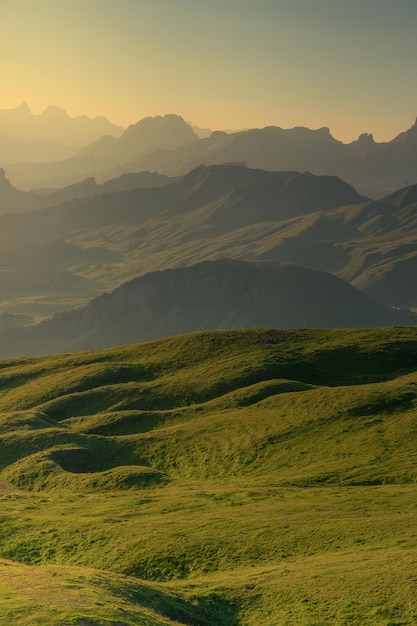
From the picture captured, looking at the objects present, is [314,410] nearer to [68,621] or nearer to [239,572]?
[239,572]

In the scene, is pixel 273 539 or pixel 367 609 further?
pixel 273 539

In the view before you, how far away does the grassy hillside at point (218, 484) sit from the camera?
43.9 meters

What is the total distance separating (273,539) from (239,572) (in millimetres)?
5239

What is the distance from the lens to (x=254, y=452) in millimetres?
83500

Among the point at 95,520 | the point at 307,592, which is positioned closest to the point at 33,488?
the point at 95,520

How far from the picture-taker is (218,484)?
7588 centimetres

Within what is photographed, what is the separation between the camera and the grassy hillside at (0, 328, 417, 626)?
144 ft

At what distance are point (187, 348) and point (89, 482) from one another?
57587 millimetres

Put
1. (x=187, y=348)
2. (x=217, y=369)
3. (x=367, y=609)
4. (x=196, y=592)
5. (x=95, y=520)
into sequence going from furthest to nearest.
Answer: (x=187, y=348) < (x=217, y=369) < (x=95, y=520) < (x=196, y=592) < (x=367, y=609)

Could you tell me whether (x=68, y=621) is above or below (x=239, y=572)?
above

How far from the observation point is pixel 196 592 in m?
47.2

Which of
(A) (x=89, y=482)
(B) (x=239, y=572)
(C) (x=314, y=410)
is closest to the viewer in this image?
(B) (x=239, y=572)

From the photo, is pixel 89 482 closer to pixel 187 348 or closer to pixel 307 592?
pixel 307 592

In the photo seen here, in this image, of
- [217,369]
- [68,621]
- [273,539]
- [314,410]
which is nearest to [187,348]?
[217,369]
